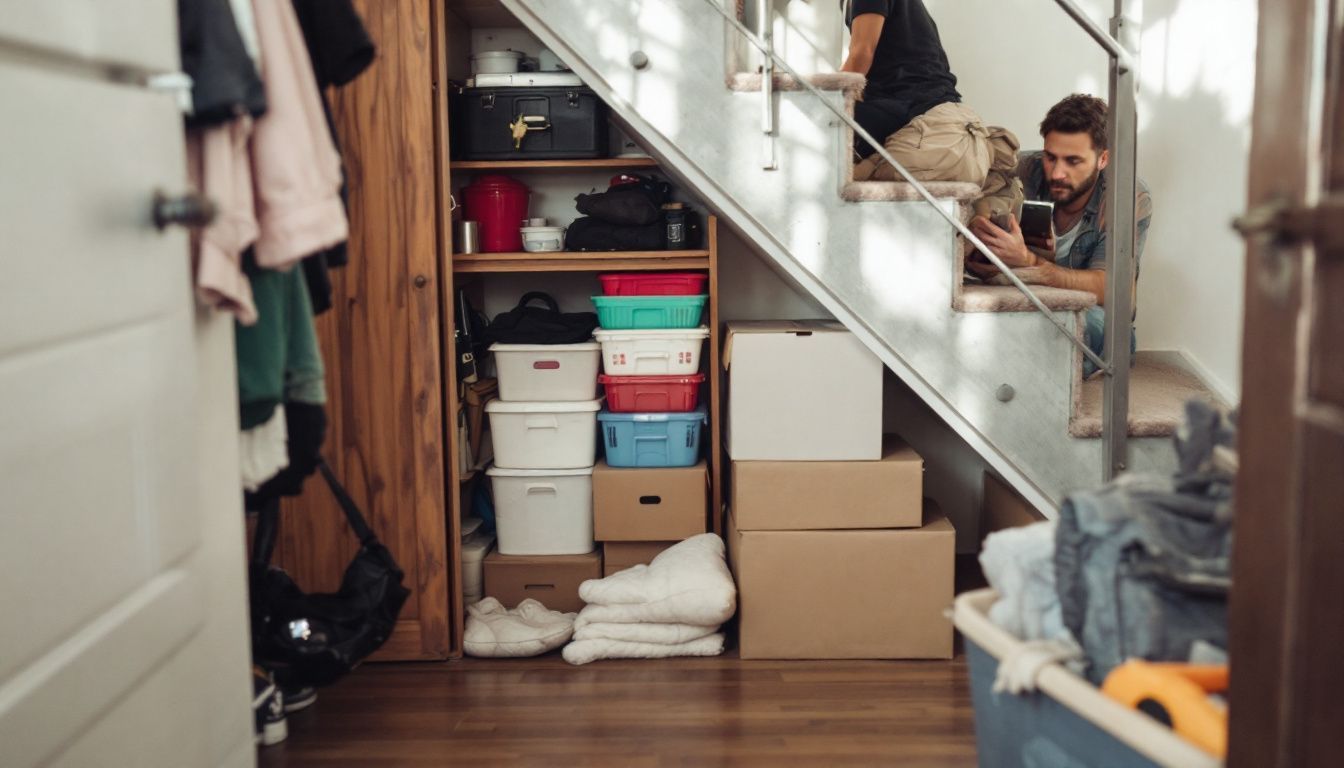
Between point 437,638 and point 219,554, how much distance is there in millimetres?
1532

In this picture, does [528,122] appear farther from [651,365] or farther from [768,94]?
[768,94]

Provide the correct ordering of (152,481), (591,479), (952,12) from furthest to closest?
(952,12) < (591,479) < (152,481)

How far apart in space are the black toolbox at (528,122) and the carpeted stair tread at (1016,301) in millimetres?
1177

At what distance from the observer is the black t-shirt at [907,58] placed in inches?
122

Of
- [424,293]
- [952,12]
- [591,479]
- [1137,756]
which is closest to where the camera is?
[1137,756]

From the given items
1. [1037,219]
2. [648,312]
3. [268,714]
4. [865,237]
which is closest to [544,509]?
[648,312]

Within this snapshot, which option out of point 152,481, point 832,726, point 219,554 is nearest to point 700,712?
point 832,726

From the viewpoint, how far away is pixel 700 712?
2.69 meters

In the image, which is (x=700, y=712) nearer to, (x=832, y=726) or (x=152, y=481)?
(x=832, y=726)

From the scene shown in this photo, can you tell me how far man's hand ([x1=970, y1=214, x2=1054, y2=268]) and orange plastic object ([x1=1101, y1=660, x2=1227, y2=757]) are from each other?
1.80 meters

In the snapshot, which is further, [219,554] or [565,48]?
[565,48]

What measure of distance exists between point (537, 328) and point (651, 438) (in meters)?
0.44

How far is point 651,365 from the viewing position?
10.8 feet

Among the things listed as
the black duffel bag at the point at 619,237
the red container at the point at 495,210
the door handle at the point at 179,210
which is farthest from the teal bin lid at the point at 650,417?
the door handle at the point at 179,210
